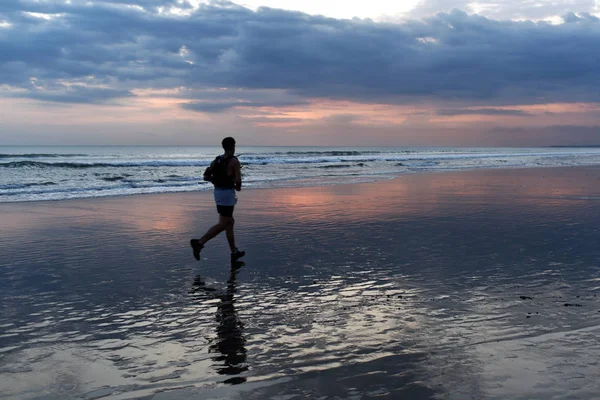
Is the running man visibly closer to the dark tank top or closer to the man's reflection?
the dark tank top

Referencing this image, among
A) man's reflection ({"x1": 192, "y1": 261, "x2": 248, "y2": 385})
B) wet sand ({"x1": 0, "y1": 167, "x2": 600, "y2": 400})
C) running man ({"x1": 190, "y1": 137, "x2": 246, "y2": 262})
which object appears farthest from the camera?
running man ({"x1": 190, "y1": 137, "x2": 246, "y2": 262})

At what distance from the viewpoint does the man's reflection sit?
386cm

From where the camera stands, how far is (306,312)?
16.8 feet

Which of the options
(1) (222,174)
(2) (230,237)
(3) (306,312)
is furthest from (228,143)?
(3) (306,312)

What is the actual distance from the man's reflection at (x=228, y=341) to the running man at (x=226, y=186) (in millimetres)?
1678

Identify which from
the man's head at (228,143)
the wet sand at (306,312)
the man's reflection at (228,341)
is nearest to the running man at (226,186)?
the man's head at (228,143)

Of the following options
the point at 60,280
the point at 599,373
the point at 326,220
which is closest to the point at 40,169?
the point at 326,220

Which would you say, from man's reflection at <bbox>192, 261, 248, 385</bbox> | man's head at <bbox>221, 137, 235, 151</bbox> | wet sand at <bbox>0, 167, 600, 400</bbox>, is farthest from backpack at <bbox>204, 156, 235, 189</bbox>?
man's reflection at <bbox>192, 261, 248, 385</bbox>

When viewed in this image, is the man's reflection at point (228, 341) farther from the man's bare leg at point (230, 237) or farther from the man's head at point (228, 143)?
the man's head at point (228, 143)

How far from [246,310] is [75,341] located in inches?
60.7

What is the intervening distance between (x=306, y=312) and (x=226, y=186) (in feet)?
10.7

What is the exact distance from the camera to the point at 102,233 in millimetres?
9992

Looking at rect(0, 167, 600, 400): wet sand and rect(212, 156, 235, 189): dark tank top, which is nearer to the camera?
rect(0, 167, 600, 400): wet sand

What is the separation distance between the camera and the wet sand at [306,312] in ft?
11.9
